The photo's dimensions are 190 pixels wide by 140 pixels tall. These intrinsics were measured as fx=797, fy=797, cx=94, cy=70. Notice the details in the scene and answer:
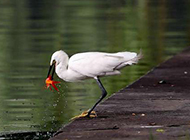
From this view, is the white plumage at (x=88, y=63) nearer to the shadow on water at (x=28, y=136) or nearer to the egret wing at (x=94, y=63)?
the egret wing at (x=94, y=63)

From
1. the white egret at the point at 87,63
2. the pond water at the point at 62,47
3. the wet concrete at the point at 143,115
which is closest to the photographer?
the wet concrete at the point at 143,115

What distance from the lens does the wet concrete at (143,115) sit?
7.30 m

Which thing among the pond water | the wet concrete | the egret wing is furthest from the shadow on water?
the egret wing

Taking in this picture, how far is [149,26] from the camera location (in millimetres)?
24453

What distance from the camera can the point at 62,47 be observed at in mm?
17969

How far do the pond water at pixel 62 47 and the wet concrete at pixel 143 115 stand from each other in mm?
660

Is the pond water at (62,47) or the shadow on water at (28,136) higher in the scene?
the shadow on water at (28,136)

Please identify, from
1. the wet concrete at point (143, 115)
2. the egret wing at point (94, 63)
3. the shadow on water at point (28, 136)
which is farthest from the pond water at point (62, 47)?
the egret wing at point (94, 63)

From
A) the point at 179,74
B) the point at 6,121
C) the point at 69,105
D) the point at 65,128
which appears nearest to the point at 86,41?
the point at 179,74

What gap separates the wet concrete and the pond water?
0.66 m

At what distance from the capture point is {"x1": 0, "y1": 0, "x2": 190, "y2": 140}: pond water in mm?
9922

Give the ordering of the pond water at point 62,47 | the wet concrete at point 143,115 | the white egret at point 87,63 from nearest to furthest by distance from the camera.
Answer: the wet concrete at point 143,115 → the white egret at point 87,63 → the pond water at point 62,47

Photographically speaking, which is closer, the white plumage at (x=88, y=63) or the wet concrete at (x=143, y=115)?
the wet concrete at (x=143, y=115)

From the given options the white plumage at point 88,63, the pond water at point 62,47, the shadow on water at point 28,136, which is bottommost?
the pond water at point 62,47
